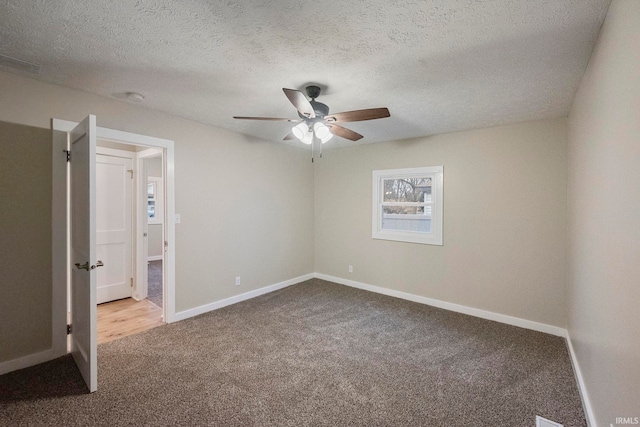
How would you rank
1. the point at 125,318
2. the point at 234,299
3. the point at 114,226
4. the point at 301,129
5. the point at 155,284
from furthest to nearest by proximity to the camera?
the point at 155,284, the point at 114,226, the point at 234,299, the point at 125,318, the point at 301,129

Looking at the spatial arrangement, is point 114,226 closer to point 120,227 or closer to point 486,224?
point 120,227

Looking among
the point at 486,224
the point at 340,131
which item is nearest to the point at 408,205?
the point at 486,224

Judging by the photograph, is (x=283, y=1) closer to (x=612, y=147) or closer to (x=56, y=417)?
(x=612, y=147)

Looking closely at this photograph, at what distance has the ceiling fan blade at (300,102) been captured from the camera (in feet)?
6.68

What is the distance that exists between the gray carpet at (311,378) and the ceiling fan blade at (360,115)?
7.16ft

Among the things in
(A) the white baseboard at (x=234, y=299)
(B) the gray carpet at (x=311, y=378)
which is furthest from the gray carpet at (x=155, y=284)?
(B) the gray carpet at (x=311, y=378)

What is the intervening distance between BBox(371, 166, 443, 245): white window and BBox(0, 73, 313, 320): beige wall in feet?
4.71

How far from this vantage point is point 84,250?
231cm

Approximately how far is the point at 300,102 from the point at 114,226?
376 centimetres

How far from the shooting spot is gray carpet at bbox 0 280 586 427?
194 centimetres

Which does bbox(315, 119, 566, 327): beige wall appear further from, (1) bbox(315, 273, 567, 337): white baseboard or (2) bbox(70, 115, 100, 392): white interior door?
(2) bbox(70, 115, 100, 392): white interior door

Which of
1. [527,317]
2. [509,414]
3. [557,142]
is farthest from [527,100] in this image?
[509,414]

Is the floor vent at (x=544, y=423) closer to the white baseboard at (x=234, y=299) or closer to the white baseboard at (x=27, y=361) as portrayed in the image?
the white baseboard at (x=234, y=299)

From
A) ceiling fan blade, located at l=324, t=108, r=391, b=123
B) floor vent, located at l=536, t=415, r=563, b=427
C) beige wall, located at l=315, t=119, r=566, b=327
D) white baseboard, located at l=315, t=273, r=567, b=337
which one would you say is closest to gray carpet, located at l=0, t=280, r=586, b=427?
floor vent, located at l=536, t=415, r=563, b=427
